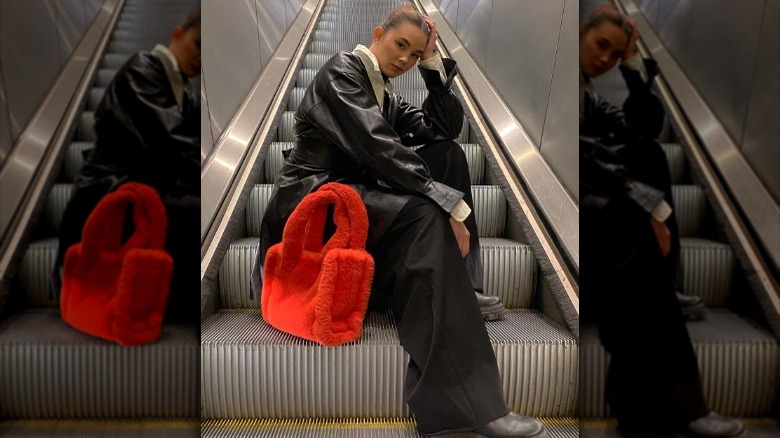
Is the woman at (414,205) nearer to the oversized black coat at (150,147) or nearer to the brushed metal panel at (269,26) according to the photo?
the oversized black coat at (150,147)

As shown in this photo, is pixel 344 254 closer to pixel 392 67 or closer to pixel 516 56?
pixel 392 67

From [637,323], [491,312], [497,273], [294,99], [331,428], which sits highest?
[294,99]

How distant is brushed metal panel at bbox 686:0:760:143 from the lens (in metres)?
0.36

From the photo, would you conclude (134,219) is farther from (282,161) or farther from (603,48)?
(282,161)

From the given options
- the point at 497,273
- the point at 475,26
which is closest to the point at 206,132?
the point at 497,273

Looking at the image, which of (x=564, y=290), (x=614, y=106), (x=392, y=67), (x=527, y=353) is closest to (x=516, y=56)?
(x=392, y=67)

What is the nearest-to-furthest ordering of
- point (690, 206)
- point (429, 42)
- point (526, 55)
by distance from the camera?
point (690, 206), point (429, 42), point (526, 55)

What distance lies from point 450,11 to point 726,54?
4.02 m

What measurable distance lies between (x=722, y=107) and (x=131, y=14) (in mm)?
460

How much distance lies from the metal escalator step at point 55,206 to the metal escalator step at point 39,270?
12 millimetres

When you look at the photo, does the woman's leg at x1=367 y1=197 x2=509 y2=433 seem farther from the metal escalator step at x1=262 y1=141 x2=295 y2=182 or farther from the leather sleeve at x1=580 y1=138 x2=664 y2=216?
the metal escalator step at x1=262 y1=141 x2=295 y2=182

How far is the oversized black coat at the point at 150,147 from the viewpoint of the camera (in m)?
0.36

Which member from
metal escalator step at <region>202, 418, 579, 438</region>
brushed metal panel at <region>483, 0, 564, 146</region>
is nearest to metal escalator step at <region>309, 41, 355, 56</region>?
brushed metal panel at <region>483, 0, 564, 146</region>

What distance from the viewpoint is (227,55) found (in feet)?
7.45
